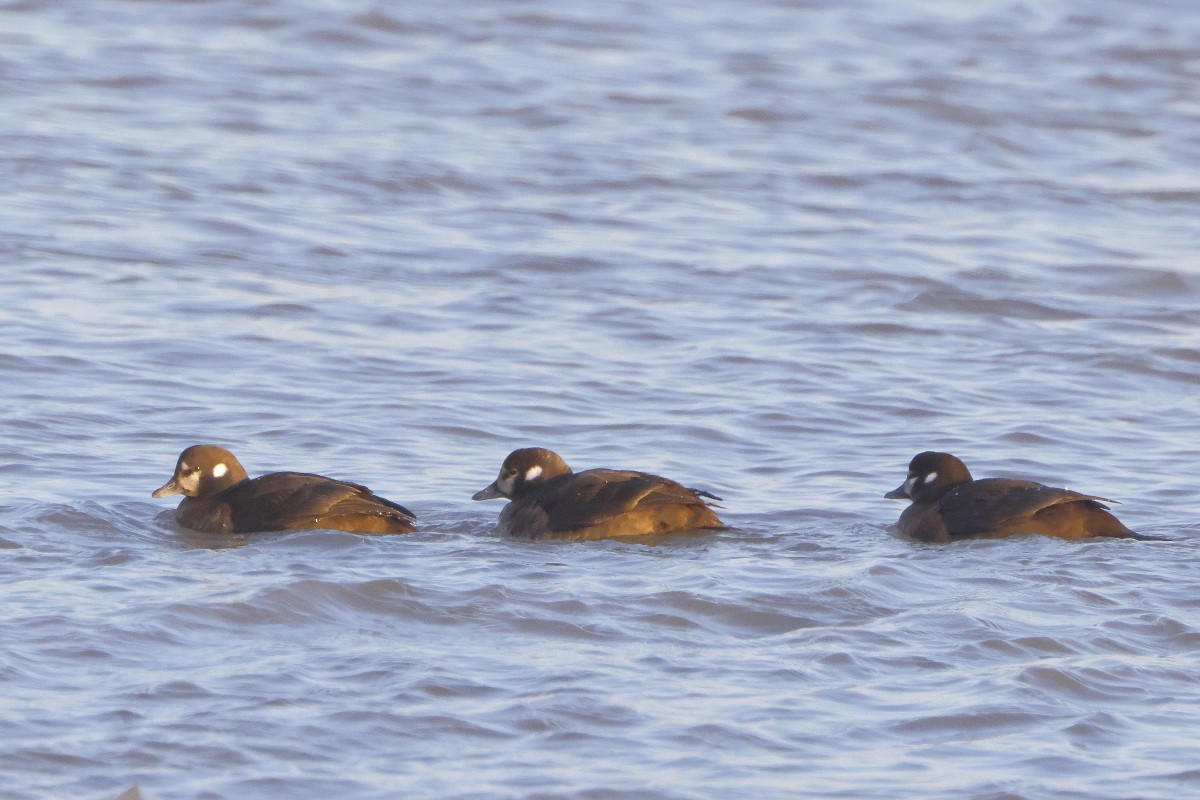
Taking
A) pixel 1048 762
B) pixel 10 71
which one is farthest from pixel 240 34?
pixel 1048 762

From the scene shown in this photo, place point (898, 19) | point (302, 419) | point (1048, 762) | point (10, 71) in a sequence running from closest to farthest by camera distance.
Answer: point (1048, 762) → point (302, 419) → point (10, 71) → point (898, 19)

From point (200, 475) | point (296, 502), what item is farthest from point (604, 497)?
point (200, 475)

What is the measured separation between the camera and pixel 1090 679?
6949 millimetres

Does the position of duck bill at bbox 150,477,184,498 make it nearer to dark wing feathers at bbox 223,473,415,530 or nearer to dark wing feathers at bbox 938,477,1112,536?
dark wing feathers at bbox 223,473,415,530

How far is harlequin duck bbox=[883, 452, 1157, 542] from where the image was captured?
892 cm

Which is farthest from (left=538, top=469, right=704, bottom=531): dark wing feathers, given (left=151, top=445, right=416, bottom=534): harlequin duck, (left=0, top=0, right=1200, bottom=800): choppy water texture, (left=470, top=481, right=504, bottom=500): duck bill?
(left=151, top=445, right=416, bottom=534): harlequin duck

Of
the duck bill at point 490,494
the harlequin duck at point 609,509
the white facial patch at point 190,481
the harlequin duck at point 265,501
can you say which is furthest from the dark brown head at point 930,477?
the white facial patch at point 190,481

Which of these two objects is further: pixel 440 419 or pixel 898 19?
pixel 898 19

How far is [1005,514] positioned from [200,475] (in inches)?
143

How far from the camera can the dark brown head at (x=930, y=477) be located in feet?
31.0

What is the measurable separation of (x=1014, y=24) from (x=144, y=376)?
17.8 meters

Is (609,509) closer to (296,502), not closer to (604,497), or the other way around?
(604,497)

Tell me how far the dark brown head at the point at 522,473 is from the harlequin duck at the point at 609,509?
0.70ft

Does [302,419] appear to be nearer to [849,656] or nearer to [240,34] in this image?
[849,656]
